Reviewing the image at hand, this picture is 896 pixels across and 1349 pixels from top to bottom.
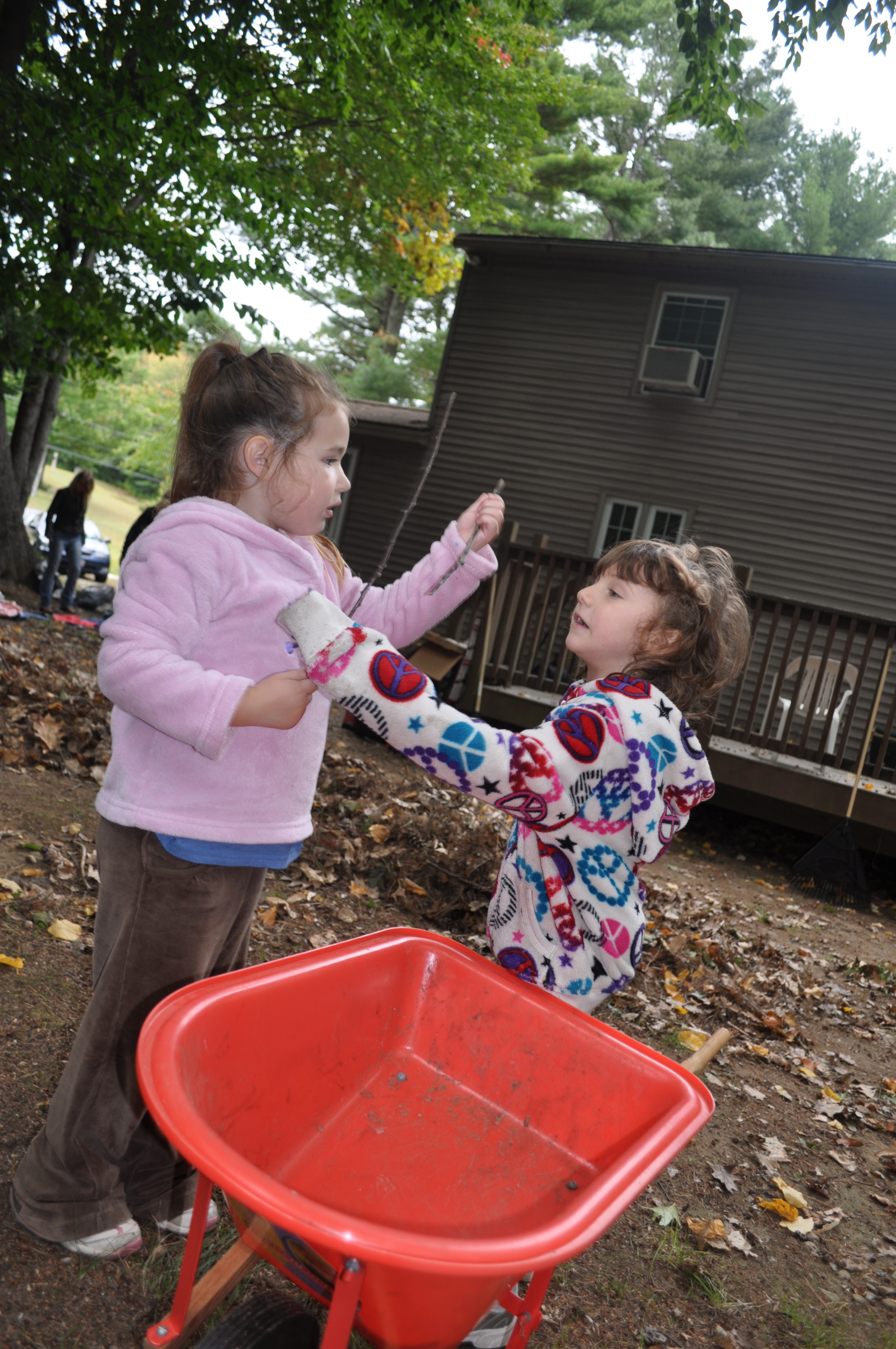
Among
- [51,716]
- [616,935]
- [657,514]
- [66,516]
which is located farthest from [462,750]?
[657,514]

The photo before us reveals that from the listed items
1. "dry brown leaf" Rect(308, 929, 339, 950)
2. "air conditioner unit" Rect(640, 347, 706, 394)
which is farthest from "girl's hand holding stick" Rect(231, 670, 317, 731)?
"air conditioner unit" Rect(640, 347, 706, 394)

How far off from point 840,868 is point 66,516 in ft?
35.7

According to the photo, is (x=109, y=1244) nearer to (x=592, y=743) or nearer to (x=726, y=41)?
(x=592, y=743)

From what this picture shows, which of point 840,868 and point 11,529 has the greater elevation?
point 11,529

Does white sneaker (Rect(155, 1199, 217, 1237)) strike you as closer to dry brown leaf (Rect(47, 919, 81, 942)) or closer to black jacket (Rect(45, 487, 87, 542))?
dry brown leaf (Rect(47, 919, 81, 942))

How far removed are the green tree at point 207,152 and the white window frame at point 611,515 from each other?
6008mm

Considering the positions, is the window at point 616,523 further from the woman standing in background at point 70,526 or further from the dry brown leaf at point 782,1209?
the dry brown leaf at point 782,1209

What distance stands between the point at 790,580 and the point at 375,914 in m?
10.5

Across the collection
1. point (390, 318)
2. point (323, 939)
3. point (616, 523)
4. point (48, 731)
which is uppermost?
point (390, 318)

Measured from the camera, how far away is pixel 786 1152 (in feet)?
11.4

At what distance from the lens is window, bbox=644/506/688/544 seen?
1415cm

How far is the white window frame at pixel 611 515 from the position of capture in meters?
14.3

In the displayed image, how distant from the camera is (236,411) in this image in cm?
197

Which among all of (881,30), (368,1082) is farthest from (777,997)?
(881,30)
